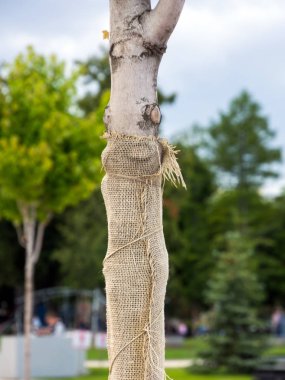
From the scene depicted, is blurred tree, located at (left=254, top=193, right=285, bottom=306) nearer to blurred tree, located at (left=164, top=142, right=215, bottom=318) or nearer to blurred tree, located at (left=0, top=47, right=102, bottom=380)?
blurred tree, located at (left=164, top=142, right=215, bottom=318)

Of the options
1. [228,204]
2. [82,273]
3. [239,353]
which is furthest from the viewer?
[228,204]

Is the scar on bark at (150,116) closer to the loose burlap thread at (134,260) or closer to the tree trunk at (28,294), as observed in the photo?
the loose burlap thread at (134,260)

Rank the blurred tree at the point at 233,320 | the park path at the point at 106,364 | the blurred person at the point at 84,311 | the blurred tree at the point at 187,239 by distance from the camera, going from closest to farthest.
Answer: the blurred tree at the point at 233,320 < the park path at the point at 106,364 < the blurred person at the point at 84,311 < the blurred tree at the point at 187,239

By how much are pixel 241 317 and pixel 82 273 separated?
18.6 m

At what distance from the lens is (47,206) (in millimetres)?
21047

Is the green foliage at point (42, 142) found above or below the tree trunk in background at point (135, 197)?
above

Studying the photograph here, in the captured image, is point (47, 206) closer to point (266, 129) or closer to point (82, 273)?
point (82, 273)

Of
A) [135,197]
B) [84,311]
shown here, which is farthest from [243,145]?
[135,197]

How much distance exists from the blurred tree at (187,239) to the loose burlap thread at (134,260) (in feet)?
135

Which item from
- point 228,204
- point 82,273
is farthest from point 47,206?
point 228,204

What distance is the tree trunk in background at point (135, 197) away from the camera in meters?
4.48

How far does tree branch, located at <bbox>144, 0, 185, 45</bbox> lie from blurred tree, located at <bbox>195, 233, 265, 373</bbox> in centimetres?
2160

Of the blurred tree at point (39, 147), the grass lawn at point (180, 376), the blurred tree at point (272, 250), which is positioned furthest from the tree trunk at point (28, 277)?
the blurred tree at point (272, 250)

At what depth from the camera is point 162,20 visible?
176 inches
